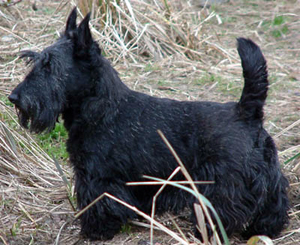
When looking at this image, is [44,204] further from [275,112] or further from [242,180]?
[275,112]

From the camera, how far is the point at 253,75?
3520 millimetres

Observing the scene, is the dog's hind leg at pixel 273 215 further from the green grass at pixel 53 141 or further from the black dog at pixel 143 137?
the green grass at pixel 53 141

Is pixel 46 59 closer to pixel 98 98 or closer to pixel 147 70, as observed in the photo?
pixel 98 98

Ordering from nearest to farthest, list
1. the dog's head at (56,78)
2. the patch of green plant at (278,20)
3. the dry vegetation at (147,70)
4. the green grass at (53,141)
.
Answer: the dog's head at (56,78)
the dry vegetation at (147,70)
the green grass at (53,141)
the patch of green plant at (278,20)

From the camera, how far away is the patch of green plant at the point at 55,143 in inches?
211

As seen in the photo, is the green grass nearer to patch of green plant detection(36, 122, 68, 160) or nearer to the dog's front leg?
patch of green plant detection(36, 122, 68, 160)

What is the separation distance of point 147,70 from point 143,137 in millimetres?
3471

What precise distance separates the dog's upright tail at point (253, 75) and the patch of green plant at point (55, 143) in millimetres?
2406

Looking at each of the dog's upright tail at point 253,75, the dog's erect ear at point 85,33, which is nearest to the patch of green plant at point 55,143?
the dog's erect ear at point 85,33

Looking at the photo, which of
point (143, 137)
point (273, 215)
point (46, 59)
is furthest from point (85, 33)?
point (273, 215)

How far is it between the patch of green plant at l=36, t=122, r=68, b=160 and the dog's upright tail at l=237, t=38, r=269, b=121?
7.89ft

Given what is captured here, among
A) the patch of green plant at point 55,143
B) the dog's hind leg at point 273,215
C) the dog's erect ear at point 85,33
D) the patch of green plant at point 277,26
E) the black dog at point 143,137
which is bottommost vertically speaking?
the patch of green plant at point 277,26

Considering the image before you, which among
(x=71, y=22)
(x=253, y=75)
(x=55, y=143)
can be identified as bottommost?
(x=55, y=143)

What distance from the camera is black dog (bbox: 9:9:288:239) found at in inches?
142
